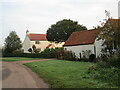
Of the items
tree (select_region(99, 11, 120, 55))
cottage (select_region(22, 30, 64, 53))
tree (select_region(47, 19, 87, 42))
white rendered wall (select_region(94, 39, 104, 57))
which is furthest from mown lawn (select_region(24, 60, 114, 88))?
cottage (select_region(22, 30, 64, 53))

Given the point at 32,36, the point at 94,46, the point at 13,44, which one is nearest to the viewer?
the point at 94,46

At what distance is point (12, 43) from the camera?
6369cm

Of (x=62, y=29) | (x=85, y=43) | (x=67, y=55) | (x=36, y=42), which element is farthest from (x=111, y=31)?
(x=36, y=42)

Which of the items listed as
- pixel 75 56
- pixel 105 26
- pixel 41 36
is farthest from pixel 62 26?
pixel 105 26

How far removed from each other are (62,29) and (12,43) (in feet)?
57.9

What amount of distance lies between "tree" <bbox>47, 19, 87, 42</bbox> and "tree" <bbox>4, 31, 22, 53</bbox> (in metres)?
11.7

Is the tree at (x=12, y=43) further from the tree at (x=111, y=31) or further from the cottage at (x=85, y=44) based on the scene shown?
the tree at (x=111, y=31)

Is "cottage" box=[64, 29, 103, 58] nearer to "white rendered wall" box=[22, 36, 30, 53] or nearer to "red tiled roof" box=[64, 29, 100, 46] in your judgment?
"red tiled roof" box=[64, 29, 100, 46]

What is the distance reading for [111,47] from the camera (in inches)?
1132

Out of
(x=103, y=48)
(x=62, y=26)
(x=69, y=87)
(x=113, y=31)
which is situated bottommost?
(x=69, y=87)

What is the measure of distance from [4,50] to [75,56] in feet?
103

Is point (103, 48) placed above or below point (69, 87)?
above

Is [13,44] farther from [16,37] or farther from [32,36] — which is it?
[32,36]

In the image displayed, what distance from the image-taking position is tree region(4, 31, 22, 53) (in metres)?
61.0
